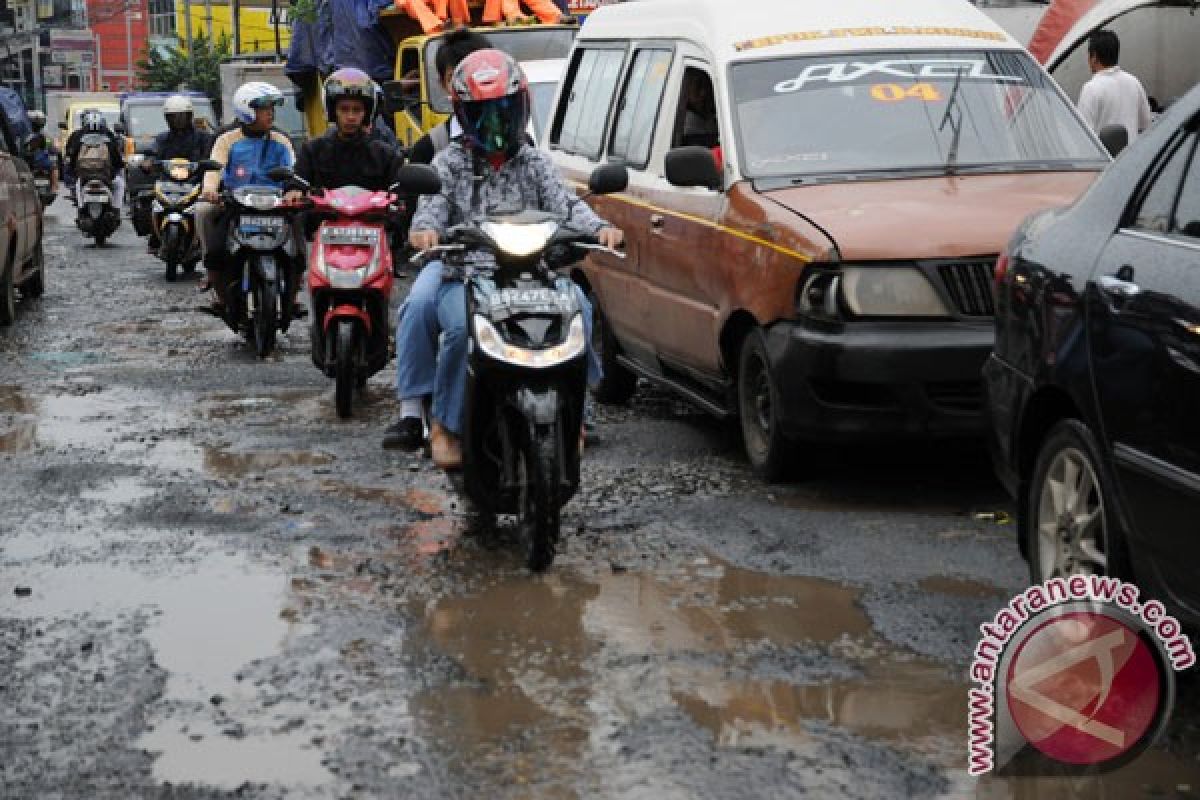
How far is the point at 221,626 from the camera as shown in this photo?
20.8 ft

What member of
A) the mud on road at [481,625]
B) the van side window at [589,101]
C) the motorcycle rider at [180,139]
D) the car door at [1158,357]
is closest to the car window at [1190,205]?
the car door at [1158,357]

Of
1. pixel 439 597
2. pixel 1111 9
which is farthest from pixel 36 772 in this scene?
pixel 1111 9

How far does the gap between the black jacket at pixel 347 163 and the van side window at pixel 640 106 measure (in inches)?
69.6

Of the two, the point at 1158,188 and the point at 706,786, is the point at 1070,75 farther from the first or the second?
the point at 706,786

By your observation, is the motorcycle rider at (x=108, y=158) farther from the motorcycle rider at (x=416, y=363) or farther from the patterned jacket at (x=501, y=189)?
the patterned jacket at (x=501, y=189)

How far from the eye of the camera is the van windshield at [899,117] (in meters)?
8.91

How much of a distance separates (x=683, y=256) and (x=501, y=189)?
5.30 feet

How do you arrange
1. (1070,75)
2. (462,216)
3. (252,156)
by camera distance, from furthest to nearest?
(1070,75)
(252,156)
(462,216)

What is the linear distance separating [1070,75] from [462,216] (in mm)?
9995

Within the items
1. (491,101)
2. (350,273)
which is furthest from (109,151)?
(491,101)

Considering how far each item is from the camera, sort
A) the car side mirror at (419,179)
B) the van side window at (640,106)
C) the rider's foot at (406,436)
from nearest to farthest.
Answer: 1. the car side mirror at (419,179)
2. the rider's foot at (406,436)
3. the van side window at (640,106)

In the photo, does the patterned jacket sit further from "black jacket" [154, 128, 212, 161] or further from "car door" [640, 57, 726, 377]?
"black jacket" [154, 128, 212, 161]

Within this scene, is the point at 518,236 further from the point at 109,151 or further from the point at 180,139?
the point at 109,151

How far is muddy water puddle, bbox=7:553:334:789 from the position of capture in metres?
5.00
